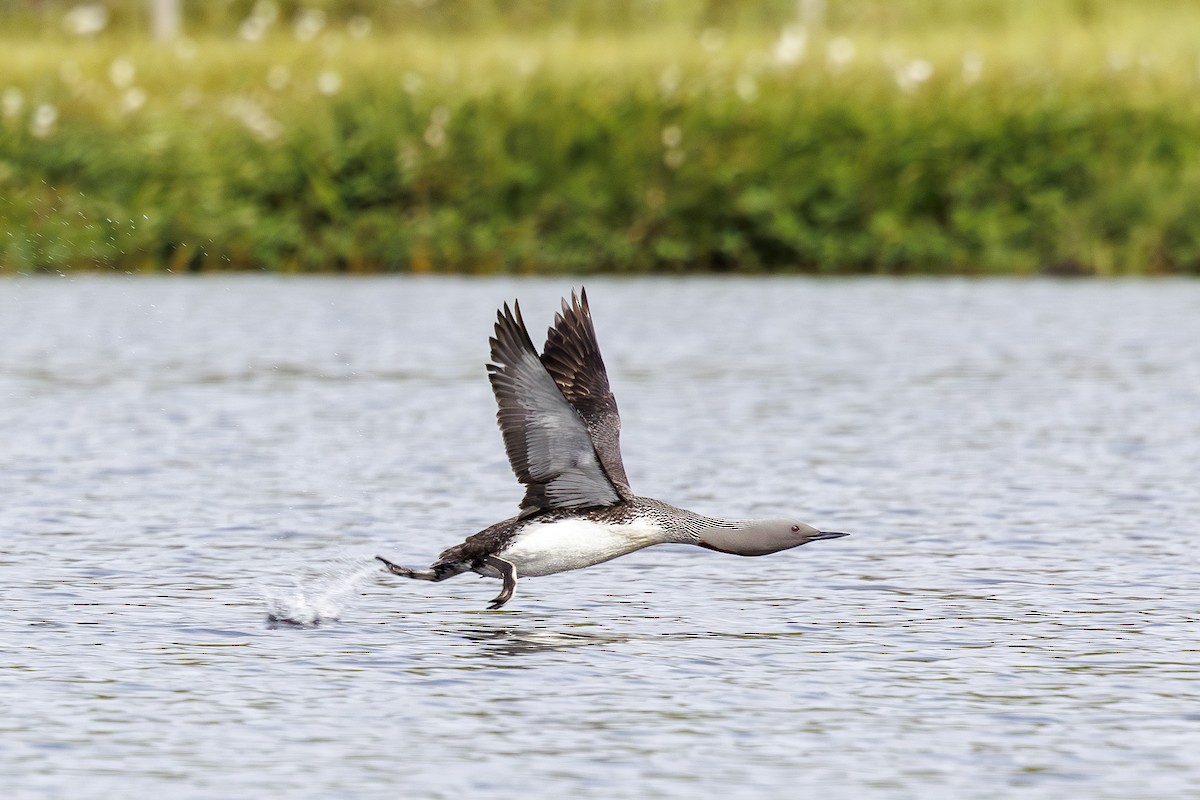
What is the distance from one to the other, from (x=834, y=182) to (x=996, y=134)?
170 cm

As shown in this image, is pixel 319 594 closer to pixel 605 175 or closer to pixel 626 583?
pixel 626 583

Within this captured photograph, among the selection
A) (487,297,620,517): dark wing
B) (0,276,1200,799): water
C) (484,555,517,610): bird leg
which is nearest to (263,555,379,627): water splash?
(0,276,1200,799): water

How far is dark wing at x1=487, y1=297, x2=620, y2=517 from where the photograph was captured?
827 centimetres

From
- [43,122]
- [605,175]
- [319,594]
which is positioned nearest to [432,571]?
[319,594]

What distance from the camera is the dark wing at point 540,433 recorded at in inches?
325

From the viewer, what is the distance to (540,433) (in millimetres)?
8375

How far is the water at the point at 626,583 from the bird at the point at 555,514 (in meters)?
0.21

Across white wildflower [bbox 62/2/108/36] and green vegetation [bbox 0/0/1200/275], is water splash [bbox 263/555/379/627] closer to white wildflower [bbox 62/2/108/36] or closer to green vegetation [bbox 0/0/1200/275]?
green vegetation [bbox 0/0/1200/275]

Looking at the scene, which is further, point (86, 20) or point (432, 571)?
point (86, 20)

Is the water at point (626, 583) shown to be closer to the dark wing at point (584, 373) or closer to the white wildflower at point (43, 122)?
the dark wing at point (584, 373)

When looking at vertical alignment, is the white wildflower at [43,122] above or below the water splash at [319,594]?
above

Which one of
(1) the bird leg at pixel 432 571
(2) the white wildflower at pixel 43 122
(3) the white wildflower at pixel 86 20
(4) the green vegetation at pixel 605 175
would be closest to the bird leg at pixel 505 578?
(1) the bird leg at pixel 432 571

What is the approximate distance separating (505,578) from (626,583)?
101 centimetres

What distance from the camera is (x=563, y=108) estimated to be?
2269cm
